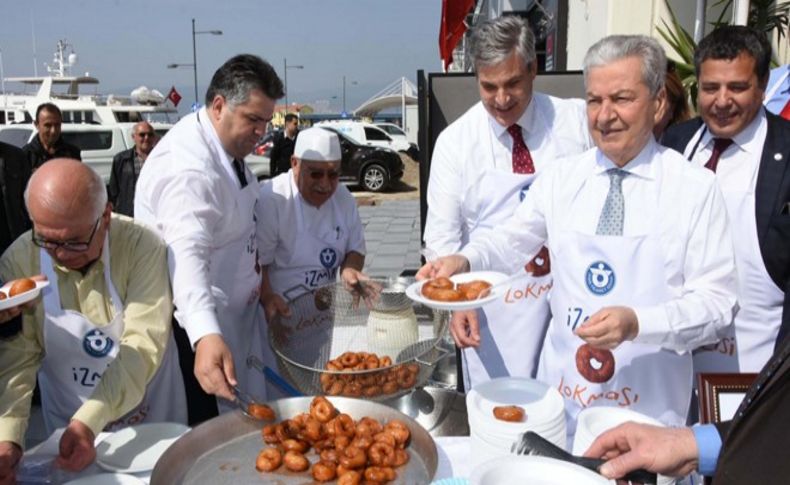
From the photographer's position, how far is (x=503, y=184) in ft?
8.78

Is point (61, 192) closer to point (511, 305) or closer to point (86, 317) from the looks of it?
point (86, 317)

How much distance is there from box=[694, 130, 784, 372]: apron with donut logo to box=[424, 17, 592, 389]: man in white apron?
0.71 metres

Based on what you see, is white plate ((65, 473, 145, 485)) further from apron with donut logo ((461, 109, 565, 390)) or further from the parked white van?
the parked white van

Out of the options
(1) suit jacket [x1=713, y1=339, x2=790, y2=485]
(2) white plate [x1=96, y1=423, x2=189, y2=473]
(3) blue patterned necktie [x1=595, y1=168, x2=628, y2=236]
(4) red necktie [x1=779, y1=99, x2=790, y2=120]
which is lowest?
(2) white plate [x1=96, y1=423, x2=189, y2=473]

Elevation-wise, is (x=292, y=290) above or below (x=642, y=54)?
below

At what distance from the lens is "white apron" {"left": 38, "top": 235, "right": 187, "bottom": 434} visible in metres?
2.01

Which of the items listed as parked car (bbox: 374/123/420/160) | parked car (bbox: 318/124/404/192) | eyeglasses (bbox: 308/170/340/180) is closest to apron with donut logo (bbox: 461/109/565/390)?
eyeglasses (bbox: 308/170/340/180)

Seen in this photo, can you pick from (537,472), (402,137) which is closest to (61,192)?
(537,472)

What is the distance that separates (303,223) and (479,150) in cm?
93

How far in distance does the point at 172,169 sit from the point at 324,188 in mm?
815

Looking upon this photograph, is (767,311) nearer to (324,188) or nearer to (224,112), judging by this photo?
(324,188)

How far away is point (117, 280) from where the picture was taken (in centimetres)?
211

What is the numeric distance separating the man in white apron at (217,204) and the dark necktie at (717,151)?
1698 mm

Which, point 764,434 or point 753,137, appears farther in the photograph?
point 753,137
